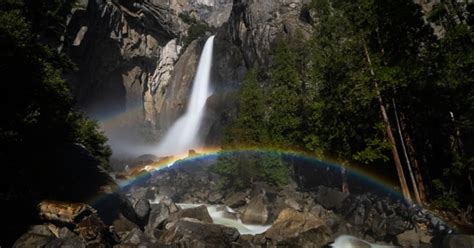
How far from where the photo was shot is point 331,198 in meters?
31.9

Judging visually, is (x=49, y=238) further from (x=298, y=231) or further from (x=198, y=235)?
(x=298, y=231)

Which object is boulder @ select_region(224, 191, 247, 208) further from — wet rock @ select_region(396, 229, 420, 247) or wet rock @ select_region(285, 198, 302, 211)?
wet rock @ select_region(396, 229, 420, 247)

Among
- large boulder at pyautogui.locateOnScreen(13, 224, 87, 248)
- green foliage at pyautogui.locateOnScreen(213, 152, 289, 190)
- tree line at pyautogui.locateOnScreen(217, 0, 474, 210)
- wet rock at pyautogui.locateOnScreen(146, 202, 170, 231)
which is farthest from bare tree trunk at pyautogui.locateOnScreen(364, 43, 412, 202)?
green foliage at pyautogui.locateOnScreen(213, 152, 289, 190)

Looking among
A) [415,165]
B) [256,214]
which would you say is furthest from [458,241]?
[256,214]

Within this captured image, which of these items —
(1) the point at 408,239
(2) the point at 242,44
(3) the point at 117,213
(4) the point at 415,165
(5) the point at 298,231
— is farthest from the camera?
(2) the point at 242,44

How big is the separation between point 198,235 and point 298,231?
605 cm

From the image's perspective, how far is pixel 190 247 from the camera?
20828 mm

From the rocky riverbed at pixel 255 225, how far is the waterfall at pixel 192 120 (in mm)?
45285

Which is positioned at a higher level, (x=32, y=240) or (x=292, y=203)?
(x=32, y=240)

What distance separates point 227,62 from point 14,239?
64.2 m

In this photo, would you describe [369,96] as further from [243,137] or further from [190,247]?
[243,137]

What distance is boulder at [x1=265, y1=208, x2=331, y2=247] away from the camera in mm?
22516

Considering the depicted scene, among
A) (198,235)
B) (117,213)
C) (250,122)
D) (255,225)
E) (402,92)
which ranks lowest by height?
(255,225)

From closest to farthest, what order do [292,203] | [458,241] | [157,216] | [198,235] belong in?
[458,241] → [198,235] → [157,216] → [292,203]
